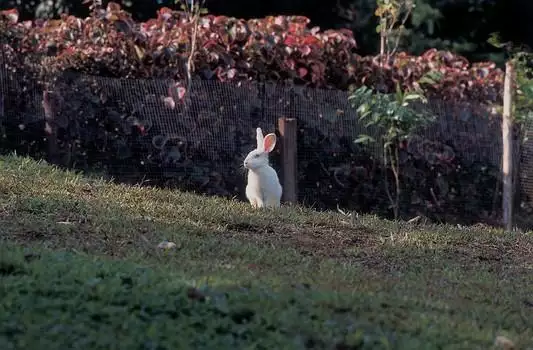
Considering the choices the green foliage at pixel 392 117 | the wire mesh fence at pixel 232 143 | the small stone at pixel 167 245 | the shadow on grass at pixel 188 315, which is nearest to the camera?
the shadow on grass at pixel 188 315

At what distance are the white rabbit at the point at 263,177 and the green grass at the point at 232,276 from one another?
32 centimetres

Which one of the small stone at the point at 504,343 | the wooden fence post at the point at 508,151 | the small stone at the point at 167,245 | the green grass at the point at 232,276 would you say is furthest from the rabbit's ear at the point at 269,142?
the small stone at the point at 504,343

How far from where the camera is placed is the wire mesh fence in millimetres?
10938

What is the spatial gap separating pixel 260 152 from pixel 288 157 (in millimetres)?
914

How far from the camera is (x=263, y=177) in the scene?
10289 millimetres

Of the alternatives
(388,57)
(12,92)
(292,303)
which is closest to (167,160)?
(12,92)

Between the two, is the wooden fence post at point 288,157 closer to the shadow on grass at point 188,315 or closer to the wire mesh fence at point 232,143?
the wire mesh fence at point 232,143

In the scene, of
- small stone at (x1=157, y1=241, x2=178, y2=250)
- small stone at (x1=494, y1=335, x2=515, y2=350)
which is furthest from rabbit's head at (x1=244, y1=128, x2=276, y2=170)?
small stone at (x1=494, y1=335, x2=515, y2=350)

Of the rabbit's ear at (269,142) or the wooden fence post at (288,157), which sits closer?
the rabbit's ear at (269,142)

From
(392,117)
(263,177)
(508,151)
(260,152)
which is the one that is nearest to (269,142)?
(260,152)

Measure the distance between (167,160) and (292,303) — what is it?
545cm

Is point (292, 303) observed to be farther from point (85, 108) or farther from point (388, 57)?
point (388, 57)

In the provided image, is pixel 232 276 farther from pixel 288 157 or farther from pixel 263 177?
pixel 288 157

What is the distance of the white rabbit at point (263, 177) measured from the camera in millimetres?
10305
